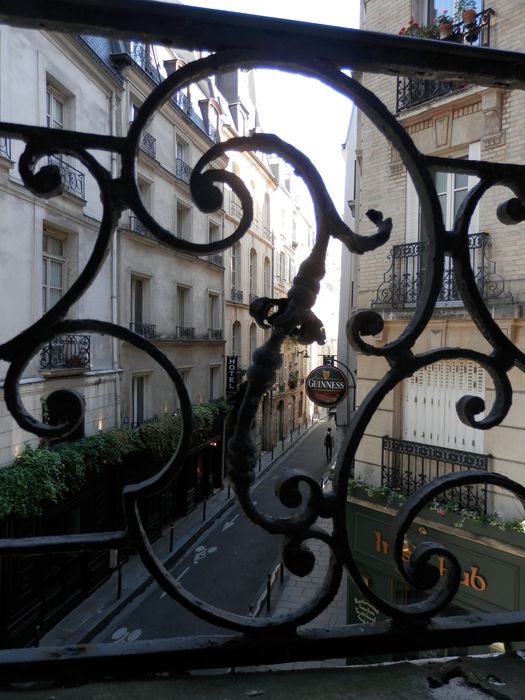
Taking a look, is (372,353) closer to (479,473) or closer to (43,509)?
(479,473)

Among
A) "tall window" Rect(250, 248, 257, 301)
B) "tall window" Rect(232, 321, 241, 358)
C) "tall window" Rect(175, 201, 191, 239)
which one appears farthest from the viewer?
"tall window" Rect(250, 248, 257, 301)

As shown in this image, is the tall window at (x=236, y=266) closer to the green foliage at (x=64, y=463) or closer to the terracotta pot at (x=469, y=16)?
the green foliage at (x=64, y=463)

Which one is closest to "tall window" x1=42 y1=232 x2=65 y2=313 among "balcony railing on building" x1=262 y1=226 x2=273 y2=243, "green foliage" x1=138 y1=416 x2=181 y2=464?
"green foliage" x1=138 y1=416 x2=181 y2=464

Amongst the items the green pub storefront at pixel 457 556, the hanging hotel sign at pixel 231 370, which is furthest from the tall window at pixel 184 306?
the green pub storefront at pixel 457 556

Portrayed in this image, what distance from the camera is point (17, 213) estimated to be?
9891mm

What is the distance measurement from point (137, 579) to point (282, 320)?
1235 centimetres

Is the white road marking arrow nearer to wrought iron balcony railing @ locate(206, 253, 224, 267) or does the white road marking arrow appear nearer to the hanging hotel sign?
the hanging hotel sign

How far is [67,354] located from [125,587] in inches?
221

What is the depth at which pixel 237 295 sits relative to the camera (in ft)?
74.3

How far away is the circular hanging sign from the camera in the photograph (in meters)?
10.5

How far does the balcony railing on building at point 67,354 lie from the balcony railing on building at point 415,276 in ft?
23.5

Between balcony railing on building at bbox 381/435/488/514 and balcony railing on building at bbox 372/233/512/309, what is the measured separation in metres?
2.48

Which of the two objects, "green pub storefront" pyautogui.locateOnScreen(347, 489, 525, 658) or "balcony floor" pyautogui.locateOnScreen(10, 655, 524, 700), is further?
"green pub storefront" pyautogui.locateOnScreen(347, 489, 525, 658)

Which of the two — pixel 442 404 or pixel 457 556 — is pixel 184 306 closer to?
pixel 442 404
